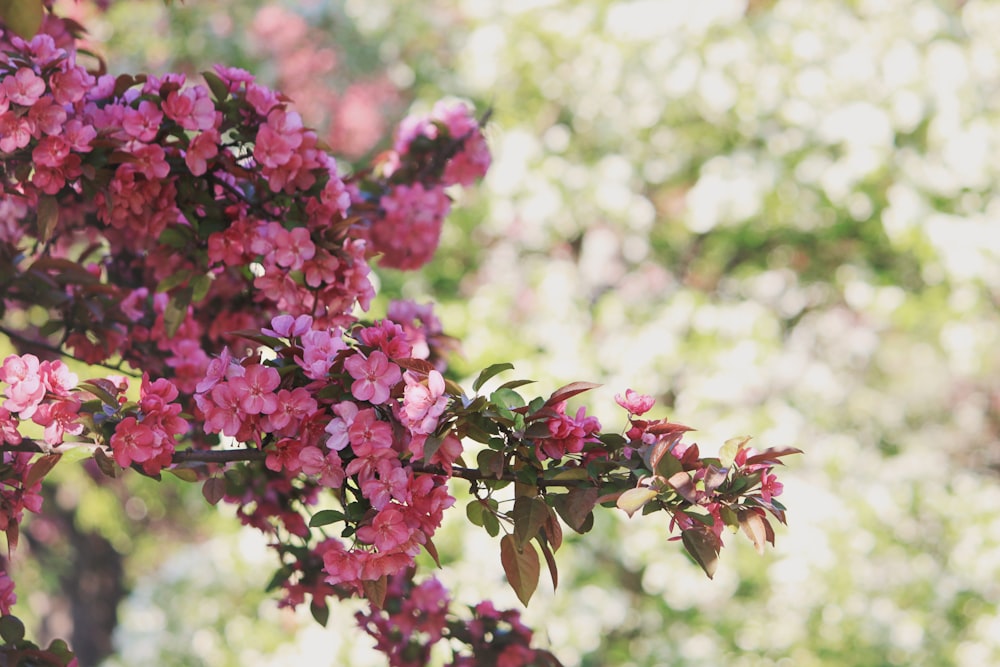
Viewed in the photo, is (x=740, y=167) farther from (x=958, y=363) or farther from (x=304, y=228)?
(x=304, y=228)

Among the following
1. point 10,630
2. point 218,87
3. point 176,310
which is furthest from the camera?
point 176,310

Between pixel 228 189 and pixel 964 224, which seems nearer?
pixel 228 189

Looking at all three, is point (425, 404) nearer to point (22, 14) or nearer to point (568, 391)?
point (568, 391)

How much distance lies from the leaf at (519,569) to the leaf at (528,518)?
5 centimetres

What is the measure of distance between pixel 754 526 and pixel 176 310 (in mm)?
1030

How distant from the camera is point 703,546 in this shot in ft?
3.66

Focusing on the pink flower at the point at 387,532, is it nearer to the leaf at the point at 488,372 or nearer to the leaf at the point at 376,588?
the leaf at the point at 376,588

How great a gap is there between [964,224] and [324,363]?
11.5ft

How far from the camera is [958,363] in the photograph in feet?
14.3

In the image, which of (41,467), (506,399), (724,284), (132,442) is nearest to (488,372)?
(506,399)

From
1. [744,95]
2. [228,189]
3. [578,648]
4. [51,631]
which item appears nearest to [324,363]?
[228,189]

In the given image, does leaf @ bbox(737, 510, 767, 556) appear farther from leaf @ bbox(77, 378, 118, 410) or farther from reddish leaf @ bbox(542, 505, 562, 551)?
leaf @ bbox(77, 378, 118, 410)

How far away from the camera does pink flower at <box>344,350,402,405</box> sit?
1.15 m

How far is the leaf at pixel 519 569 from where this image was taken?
1.19m
